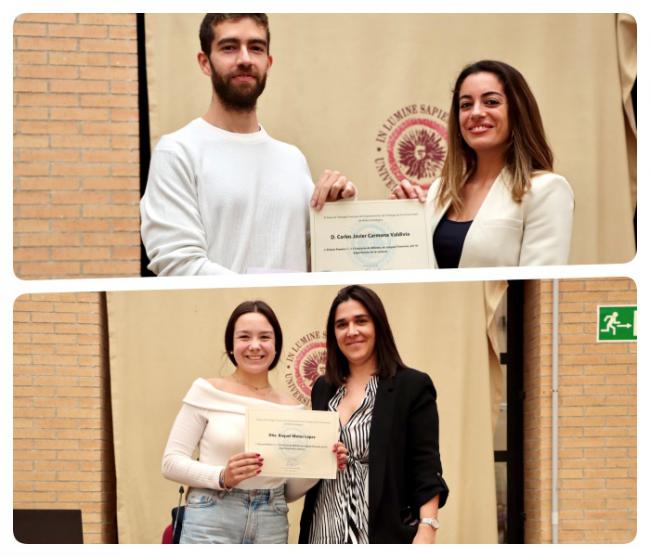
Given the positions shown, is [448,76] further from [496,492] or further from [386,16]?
[496,492]

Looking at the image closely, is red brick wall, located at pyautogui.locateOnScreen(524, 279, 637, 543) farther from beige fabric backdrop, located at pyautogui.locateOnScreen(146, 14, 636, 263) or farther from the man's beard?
the man's beard

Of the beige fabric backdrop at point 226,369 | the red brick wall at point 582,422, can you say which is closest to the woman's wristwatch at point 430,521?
the beige fabric backdrop at point 226,369

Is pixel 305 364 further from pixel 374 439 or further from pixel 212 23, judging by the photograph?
pixel 212 23

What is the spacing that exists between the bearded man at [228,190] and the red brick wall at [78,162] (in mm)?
436

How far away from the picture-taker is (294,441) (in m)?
2.61

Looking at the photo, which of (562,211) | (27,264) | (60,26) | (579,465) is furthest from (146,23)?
(579,465)

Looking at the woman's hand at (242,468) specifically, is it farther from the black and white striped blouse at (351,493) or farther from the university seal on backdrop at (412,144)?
the university seal on backdrop at (412,144)

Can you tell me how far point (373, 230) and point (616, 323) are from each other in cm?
71

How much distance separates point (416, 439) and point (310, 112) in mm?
975

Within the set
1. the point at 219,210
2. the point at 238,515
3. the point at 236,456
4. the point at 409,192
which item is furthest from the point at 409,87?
the point at 238,515

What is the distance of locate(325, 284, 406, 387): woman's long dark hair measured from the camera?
2.67 m

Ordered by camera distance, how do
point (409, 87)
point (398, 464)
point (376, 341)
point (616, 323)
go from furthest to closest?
point (409, 87)
point (616, 323)
point (376, 341)
point (398, 464)

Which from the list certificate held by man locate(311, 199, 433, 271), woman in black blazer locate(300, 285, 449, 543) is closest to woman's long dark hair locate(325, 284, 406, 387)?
woman in black blazer locate(300, 285, 449, 543)

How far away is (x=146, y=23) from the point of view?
9.74 feet
